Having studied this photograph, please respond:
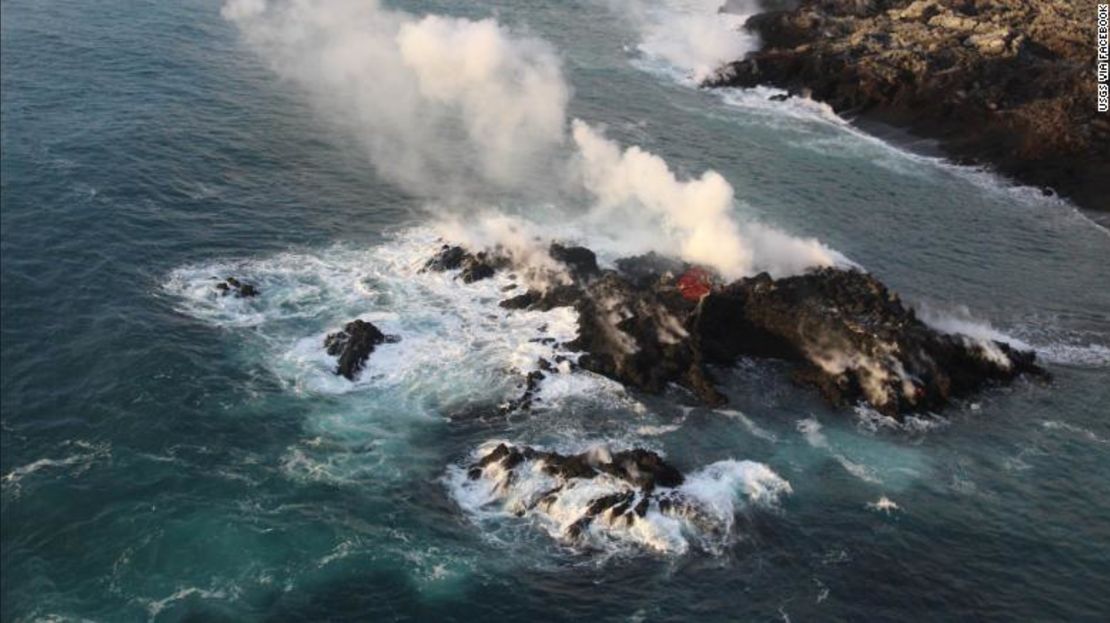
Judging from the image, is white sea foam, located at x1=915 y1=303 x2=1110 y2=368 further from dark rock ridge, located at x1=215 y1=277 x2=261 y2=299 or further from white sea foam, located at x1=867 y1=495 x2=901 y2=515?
dark rock ridge, located at x1=215 y1=277 x2=261 y2=299

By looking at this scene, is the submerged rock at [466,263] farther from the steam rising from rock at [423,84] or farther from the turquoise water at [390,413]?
the steam rising from rock at [423,84]

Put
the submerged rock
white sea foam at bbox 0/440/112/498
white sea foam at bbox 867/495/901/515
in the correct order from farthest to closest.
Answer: the submerged rock → white sea foam at bbox 867/495/901/515 → white sea foam at bbox 0/440/112/498

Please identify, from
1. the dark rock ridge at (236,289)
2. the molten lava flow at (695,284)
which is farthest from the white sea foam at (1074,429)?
the dark rock ridge at (236,289)

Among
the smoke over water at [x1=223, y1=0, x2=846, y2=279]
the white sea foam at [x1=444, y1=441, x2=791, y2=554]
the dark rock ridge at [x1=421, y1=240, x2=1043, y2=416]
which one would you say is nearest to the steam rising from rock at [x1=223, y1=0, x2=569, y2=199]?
the smoke over water at [x1=223, y1=0, x2=846, y2=279]

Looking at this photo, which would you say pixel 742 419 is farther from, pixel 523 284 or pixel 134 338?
pixel 134 338

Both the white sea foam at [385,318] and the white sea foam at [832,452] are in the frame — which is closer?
A: the white sea foam at [832,452]
